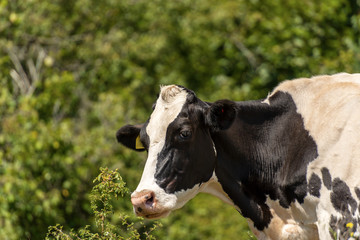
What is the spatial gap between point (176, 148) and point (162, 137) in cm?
14

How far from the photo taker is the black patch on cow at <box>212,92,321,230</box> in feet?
21.0

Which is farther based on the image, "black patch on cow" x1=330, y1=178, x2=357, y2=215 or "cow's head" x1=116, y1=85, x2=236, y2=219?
"cow's head" x1=116, y1=85, x2=236, y2=219

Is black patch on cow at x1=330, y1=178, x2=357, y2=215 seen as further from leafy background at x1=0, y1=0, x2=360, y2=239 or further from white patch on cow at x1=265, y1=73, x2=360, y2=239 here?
leafy background at x1=0, y1=0, x2=360, y2=239

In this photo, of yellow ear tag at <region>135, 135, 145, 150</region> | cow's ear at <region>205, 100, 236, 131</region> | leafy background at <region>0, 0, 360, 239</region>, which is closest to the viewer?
cow's ear at <region>205, 100, 236, 131</region>

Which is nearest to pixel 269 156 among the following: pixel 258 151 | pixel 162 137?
pixel 258 151

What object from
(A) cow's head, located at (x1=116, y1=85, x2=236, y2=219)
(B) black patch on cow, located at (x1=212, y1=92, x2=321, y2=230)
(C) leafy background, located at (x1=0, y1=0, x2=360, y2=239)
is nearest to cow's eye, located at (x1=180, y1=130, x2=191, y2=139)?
(A) cow's head, located at (x1=116, y1=85, x2=236, y2=219)

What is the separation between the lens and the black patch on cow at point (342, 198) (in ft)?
19.1

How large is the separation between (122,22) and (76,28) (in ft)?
4.59

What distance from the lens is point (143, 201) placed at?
19.3ft

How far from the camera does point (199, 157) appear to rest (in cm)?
634

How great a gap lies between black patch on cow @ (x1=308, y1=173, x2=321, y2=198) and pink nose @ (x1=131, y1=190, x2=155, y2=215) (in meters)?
1.20

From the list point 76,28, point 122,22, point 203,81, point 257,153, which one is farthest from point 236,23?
point 257,153

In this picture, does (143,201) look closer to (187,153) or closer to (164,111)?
(187,153)

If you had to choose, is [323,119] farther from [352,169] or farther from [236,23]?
[236,23]
